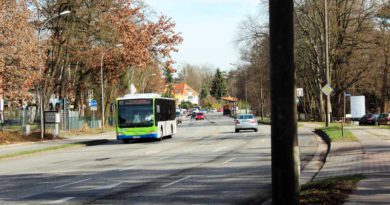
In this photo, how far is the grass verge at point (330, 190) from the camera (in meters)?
9.82

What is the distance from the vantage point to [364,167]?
1515 cm

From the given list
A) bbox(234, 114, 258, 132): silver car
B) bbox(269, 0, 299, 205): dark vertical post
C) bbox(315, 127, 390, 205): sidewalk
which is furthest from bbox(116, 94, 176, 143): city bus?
bbox(269, 0, 299, 205): dark vertical post

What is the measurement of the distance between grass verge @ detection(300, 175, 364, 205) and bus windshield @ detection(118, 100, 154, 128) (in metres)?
22.4

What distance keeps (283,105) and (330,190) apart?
18.5ft

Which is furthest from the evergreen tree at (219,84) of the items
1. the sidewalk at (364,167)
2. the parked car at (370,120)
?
the sidewalk at (364,167)

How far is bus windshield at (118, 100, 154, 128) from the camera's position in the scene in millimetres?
34531

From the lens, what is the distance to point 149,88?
10238cm

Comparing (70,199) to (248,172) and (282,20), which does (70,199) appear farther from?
(282,20)

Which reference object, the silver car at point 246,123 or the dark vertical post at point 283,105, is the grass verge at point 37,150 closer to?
the silver car at point 246,123

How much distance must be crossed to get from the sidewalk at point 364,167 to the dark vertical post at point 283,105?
3.87 m

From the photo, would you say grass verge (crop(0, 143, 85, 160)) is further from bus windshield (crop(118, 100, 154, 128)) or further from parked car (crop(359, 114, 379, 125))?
parked car (crop(359, 114, 379, 125))

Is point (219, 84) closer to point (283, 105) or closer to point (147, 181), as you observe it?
point (147, 181)

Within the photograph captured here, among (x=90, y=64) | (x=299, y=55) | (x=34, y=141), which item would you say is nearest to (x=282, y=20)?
(x=34, y=141)

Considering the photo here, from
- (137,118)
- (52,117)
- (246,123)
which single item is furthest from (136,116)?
(246,123)
